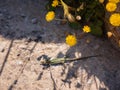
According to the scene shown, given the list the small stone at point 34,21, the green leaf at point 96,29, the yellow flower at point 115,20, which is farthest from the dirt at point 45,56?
the yellow flower at point 115,20

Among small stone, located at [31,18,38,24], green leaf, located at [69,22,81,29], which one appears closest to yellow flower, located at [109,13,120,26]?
green leaf, located at [69,22,81,29]

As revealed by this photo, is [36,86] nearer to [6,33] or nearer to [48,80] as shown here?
[48,80]

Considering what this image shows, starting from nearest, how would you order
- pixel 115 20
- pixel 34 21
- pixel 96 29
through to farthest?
pixel 115 20
pixel 96 29
pixel 34 21

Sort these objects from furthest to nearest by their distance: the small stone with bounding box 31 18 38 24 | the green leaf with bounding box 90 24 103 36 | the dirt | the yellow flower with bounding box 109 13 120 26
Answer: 1. the small stone with bounding box 31 18 38 24
2. the green leaf with bounding box 90 24 103 36
3. the dirt
4. the yellow flower with bounding box 109 13 120 26

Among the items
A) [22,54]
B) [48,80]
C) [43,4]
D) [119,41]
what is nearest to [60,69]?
[48,80]

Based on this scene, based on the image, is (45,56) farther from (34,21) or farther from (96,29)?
A: (96,29)

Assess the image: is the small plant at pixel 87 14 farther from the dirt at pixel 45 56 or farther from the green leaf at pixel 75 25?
the dirt at pixel 45 56

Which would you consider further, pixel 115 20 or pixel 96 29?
pixel 96 29

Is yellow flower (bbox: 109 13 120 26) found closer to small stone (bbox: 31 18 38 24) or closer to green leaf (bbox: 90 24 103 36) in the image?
green leaf (bbox: 90 24 103 36)

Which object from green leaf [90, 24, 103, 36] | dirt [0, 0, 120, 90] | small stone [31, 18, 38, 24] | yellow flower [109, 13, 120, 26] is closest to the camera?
yellow flower [109, 13, 120, 26]

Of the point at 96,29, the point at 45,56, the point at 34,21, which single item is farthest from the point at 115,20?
the point at 34,21
